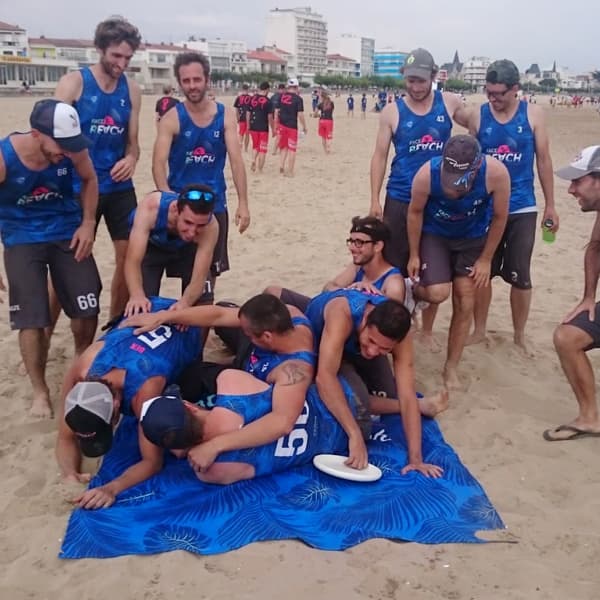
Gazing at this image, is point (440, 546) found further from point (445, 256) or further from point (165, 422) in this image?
point (445, 256)

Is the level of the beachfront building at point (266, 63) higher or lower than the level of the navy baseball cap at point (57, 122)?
higher

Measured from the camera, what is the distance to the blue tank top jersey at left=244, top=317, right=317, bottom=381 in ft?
11.3

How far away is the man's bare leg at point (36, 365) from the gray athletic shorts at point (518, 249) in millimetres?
3141

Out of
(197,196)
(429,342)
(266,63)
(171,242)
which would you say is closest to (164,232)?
(171,242)

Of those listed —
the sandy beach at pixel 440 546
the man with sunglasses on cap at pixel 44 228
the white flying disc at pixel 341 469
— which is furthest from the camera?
the man with sunglasses on cap at pixel 44 228

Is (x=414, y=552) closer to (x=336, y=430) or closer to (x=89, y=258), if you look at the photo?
(x=336, y=430)

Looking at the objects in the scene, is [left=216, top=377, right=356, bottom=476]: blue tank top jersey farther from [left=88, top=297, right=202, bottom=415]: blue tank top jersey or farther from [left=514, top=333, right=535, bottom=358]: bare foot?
[left=514, top=333, right=535, bottom=358]: bare foot

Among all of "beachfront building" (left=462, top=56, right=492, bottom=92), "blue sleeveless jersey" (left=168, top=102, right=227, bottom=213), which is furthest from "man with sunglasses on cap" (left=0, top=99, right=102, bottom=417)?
"beachfront building" (left=462, top=56, right=492, bottom=92)

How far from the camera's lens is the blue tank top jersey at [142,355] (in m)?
3.34

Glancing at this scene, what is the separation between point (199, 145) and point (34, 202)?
122 cm

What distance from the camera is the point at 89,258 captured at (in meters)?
4.12

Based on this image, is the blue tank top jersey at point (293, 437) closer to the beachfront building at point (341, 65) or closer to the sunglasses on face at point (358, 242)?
the sunglasses on face at point (358, 242)

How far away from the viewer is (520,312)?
497cm

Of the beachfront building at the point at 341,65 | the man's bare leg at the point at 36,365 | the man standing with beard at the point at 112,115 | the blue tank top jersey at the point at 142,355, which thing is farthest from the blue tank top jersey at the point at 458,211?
the beachfront building at the point at 341,65
